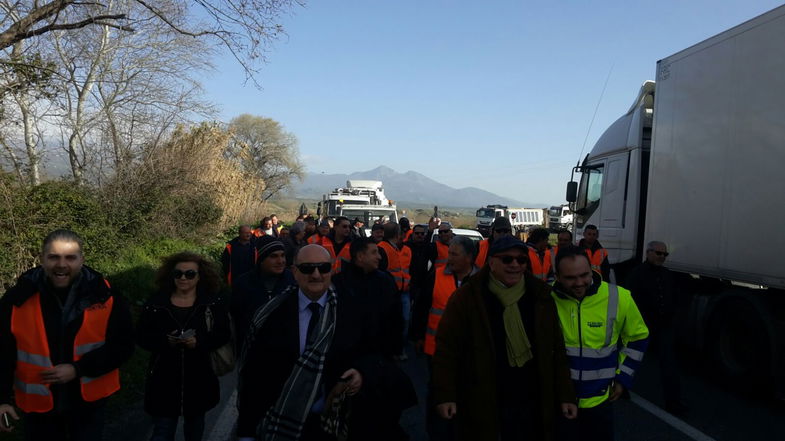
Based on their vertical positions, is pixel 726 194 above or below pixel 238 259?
above

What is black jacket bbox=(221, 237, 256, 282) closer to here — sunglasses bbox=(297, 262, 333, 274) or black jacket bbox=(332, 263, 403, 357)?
black jacket bbox=(332, 263, 403, 357)

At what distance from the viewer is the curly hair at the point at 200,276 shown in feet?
13.2

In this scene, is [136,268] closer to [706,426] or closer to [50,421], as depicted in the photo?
[50,421]

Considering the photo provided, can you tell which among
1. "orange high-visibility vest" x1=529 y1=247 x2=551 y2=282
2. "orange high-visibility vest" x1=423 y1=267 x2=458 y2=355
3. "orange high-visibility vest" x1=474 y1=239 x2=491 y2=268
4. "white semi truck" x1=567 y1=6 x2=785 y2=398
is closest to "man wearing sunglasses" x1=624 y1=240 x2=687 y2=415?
"white semi truck" x1=567 y1=6 x2=785 y2=398

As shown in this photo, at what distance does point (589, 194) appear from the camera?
35.1 ft

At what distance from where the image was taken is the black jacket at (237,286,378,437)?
3.04m

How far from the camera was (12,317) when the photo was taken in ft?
10.8

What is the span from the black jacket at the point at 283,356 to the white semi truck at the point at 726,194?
16.0 ft

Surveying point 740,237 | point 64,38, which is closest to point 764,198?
point 740,237

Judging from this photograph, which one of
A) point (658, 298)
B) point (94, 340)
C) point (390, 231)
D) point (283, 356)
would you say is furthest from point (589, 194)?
point (94, 340)

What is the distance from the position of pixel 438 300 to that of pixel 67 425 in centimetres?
279

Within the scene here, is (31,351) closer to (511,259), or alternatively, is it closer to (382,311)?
(382,311)

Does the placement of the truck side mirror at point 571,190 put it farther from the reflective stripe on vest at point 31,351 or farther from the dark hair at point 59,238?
the reflective stripe on vest at point 31,351

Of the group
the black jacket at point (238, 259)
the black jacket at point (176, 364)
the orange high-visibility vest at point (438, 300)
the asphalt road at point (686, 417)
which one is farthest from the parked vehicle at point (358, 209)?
the black jacket at point (176, 364)
